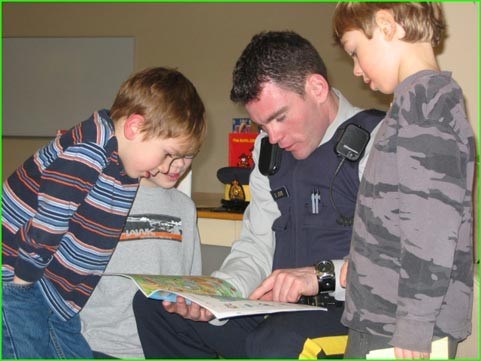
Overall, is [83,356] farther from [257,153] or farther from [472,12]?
[472,12]

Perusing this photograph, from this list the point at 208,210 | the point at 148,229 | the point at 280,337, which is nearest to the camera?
the point at 280,337

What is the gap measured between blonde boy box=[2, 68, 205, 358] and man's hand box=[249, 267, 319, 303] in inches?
16.7

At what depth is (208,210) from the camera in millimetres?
2133

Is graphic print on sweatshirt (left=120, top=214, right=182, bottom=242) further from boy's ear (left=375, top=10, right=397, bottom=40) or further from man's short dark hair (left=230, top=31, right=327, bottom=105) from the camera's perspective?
boy's ear (left=375, top=10, right=397, bottom=40)

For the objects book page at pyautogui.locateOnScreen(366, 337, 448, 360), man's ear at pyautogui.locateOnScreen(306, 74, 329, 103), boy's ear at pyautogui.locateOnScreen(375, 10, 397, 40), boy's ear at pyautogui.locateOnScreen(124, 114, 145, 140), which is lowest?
book page at pyautogui.locateOnScreen(366, 337, 448, 360)

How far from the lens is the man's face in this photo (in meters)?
1.60

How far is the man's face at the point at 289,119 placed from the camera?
1598 mm

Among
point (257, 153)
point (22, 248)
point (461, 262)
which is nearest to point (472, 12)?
point (257, 153)

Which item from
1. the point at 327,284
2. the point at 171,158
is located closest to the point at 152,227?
the point at 171,158

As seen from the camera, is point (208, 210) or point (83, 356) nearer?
point (83, 356)

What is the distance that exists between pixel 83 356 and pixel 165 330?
0.23 meters

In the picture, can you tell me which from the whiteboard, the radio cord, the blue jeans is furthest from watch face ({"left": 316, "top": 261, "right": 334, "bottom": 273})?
the whiteboard

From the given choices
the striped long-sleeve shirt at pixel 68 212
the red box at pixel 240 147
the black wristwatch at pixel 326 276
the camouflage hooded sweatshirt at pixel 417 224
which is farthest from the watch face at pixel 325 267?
the red box at pixel 240 147

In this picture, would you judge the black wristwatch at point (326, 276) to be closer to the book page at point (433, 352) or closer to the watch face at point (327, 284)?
the watch face at point (327, 284)
